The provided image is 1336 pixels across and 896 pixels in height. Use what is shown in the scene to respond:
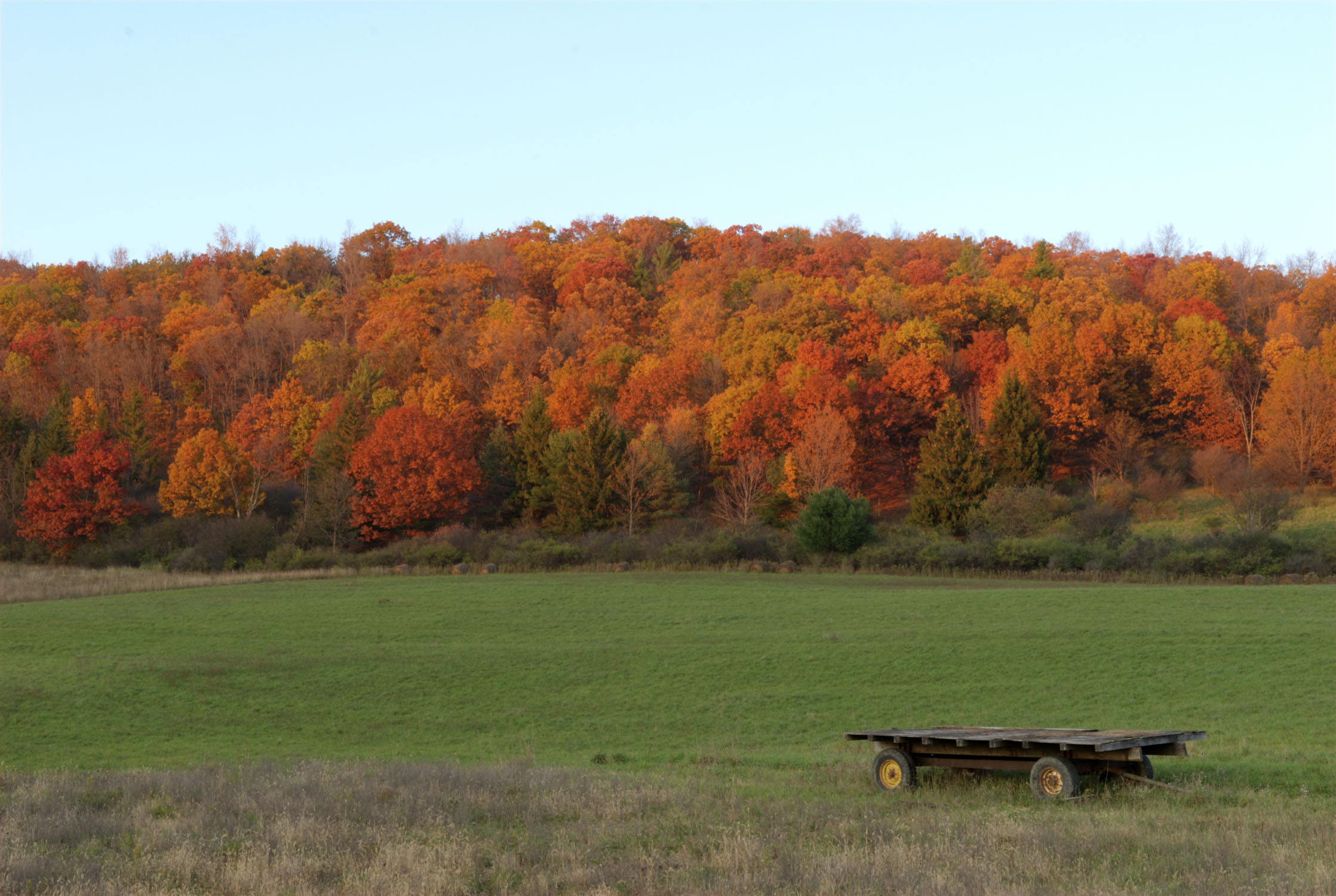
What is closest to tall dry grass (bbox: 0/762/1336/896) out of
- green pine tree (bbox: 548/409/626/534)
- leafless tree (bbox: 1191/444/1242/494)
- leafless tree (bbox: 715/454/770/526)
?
green pine tree (bbox: 548/409/626/534)

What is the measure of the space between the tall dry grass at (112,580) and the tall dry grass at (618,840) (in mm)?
37189

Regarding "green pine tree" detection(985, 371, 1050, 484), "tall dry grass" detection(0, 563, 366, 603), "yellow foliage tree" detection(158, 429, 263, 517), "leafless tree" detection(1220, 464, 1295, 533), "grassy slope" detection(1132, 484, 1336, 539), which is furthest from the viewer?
"yellow foliage tree" detection(158, 429, 263, 517)

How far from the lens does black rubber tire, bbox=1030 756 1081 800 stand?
40.5ft

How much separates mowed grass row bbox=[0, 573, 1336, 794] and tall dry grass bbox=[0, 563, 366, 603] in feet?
14.8

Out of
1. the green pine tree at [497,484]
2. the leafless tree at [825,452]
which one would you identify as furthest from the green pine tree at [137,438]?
the leafless tree at [825,452]

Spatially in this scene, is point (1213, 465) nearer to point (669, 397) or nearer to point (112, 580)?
point (669, 397)

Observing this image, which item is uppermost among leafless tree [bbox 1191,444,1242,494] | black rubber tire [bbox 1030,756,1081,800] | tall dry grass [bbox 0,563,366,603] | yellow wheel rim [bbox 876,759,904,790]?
leafless tree [bbox 1191,444,1242,494]

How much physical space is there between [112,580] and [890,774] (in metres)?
48.0

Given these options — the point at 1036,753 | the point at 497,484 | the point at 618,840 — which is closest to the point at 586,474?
the point at 497,484

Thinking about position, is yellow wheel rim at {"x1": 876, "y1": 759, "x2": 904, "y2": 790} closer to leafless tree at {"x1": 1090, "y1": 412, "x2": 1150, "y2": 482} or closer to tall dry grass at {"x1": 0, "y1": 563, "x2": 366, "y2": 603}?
tall dry grass at {"x1": 0, "y1": 563, "x2": 366, "y2": 603}

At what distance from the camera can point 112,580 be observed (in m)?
51.6

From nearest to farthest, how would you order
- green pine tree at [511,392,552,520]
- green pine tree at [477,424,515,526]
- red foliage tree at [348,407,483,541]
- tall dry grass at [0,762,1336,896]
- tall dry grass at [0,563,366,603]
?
tall dry grass at [0,762,1336,896]
tall dry grass at [0,563,366,603]
red foliage tree at [348,407,483,541]
green pine tree at [511,392,552,520]
green pine tree at [477,424,515,526]

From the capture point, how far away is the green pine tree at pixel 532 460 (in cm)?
7412

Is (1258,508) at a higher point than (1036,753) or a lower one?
higher
